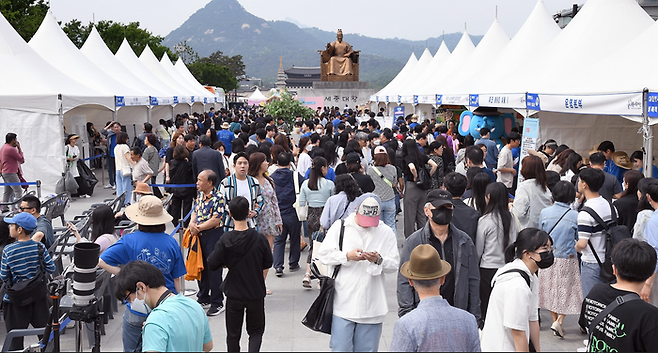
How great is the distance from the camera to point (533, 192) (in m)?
6.00

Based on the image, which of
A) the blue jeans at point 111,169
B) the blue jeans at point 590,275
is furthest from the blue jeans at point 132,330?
the blue jeans at point 111,169

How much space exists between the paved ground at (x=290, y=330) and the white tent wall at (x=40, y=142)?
7.36 m

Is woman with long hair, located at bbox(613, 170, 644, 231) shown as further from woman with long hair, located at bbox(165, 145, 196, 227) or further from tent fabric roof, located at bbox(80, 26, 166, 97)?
tent fabric roof, located at bbox(80, 26, 166, 97)

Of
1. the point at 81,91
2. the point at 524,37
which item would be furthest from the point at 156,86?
the point at 524,37

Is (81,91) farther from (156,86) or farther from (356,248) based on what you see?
(356,248)

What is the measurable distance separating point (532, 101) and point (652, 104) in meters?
2.90

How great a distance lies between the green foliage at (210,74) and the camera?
74.1 metres

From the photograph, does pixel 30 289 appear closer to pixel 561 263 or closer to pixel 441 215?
pixel 441 215

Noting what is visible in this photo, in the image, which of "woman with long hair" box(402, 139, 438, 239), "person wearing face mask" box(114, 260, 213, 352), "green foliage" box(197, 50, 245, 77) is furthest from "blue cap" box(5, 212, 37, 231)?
"green foliage" box(197, 50, 245, 77)

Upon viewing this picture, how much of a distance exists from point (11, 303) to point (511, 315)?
14.2ft

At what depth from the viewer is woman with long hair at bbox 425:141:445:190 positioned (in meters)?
8.36

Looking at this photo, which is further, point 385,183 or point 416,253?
point 385,183

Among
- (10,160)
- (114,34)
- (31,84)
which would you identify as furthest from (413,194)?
(114,34)

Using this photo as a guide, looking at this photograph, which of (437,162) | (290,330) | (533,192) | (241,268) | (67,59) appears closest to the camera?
(241,268)
